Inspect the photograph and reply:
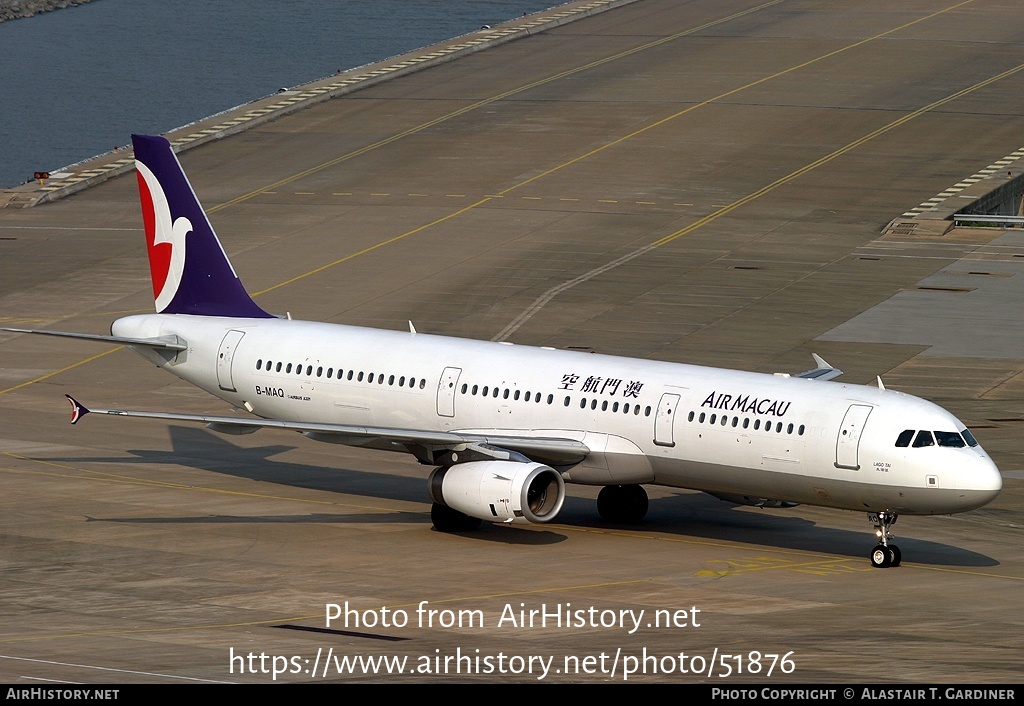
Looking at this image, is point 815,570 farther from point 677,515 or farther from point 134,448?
point 134,448

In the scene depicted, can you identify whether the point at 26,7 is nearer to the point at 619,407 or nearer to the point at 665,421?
the point at 619,407

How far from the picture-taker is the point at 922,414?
42938 millimetres

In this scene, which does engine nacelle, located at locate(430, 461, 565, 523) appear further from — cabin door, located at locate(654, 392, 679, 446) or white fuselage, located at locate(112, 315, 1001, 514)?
cabin door, located at locate(654, 392, 679, 446)

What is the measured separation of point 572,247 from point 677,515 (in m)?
34.7

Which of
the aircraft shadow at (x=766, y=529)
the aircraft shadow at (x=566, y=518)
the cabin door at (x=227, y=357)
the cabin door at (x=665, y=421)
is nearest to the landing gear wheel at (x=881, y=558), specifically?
the aircraft shadow at (x=766, y=529)

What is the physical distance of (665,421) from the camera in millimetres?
45344

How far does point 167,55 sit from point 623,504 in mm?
122943

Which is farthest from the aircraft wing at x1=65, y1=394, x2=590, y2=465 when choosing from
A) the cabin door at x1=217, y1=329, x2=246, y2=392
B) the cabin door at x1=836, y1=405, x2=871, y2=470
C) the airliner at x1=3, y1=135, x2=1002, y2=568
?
the cabin door at x1=836, y1=405, x2=871, y2=470

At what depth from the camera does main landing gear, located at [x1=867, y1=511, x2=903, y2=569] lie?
4316 cm

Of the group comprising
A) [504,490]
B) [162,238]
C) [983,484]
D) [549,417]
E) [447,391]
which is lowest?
[504,490]

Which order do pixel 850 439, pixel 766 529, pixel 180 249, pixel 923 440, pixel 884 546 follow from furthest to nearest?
pixel 180 249
pixel 766 529
pixel 884 546
pixel 850 439
pixel 923 440

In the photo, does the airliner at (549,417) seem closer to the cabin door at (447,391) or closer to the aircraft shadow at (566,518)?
the cabin door at (447,391)

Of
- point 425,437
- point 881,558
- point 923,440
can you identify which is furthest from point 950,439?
point 425,437
